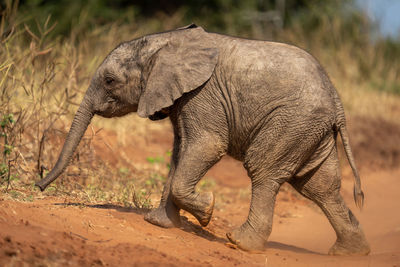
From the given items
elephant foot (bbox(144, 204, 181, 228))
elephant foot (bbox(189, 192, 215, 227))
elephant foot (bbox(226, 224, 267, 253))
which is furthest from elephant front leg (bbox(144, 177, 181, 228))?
elephant foot (bbox(226, 224, 267, 253))

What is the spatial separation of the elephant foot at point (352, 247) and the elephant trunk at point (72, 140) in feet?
8.45

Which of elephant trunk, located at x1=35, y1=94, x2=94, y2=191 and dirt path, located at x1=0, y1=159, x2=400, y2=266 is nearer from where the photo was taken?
dirt path, located at x1=0, y1=159, x2=400, y2=266

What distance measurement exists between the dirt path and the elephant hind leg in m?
0.20

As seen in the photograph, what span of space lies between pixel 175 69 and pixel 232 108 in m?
0.58

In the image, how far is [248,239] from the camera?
551cm

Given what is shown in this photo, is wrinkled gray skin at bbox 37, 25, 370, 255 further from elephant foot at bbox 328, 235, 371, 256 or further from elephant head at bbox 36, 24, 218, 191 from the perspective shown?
elephant foot at bbox 328, 235, 371, 256

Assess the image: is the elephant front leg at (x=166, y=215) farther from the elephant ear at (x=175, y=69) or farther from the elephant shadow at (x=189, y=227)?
the elephant ear at (x=175, y=69)

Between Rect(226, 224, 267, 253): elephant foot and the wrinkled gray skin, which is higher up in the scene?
the wrinkled gray skin

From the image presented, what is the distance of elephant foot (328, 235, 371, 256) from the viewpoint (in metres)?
5.98

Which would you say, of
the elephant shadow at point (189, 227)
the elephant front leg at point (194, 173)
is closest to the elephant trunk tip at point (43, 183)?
the elephant shadow at point (189, 227)

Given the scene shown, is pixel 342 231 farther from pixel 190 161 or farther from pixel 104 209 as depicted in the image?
pixel 104 209

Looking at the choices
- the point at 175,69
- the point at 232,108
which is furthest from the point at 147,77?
the point at 232,108

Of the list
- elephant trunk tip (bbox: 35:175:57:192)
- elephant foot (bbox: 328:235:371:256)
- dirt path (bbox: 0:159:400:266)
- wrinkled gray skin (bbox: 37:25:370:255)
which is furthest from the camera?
elephant foot (bbox: 328:235:371:256)

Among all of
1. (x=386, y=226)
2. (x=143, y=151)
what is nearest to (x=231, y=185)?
(x=143, y=151)
